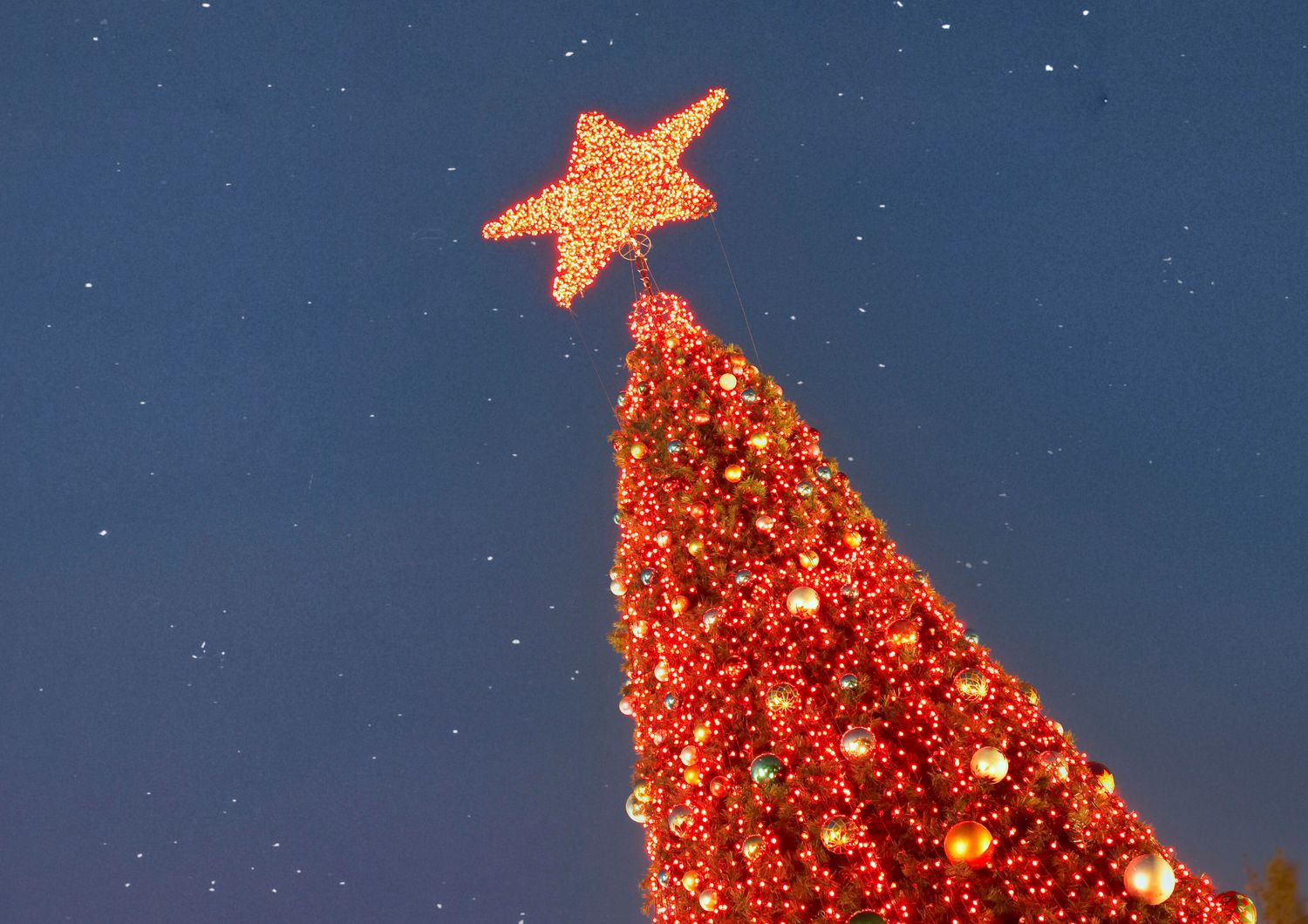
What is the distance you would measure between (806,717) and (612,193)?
2326mm

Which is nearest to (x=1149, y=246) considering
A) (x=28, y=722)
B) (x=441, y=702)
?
(x=441, y=702)

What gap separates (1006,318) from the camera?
481 cm

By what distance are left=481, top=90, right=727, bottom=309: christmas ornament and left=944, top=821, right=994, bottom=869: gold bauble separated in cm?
260

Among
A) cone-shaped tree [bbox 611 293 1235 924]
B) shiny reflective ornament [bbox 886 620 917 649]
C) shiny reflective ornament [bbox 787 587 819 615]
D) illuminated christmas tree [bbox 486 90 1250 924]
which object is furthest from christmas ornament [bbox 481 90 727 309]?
shiny reflective ornament [bbox 886 620 917 649]

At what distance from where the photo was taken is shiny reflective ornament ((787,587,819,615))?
2.28 m

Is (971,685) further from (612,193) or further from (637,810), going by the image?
(612,193)

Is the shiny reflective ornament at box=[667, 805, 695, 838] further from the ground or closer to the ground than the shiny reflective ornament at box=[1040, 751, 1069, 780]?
further from the ground

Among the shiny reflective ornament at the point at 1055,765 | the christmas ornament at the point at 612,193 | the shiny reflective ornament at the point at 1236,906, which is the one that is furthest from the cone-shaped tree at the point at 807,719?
the christmas ornament at the point at 612,193

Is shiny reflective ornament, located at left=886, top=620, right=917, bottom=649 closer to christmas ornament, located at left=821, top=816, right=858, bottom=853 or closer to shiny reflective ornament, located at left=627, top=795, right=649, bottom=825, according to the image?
christmas ornament, located at left=821, top=816, right=858, bottom=853

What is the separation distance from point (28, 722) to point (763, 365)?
200 inches

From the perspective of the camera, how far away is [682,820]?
7.48ft

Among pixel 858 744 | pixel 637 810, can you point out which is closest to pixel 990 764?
pixel 858 744

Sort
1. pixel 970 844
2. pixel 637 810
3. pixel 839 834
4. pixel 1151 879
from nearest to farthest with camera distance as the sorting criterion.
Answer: pixel 1151 879 → pixel 970 844 → pixel 839 834 → pixel 637 810

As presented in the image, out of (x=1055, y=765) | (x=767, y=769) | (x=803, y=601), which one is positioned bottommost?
(x=1055, y=765)
